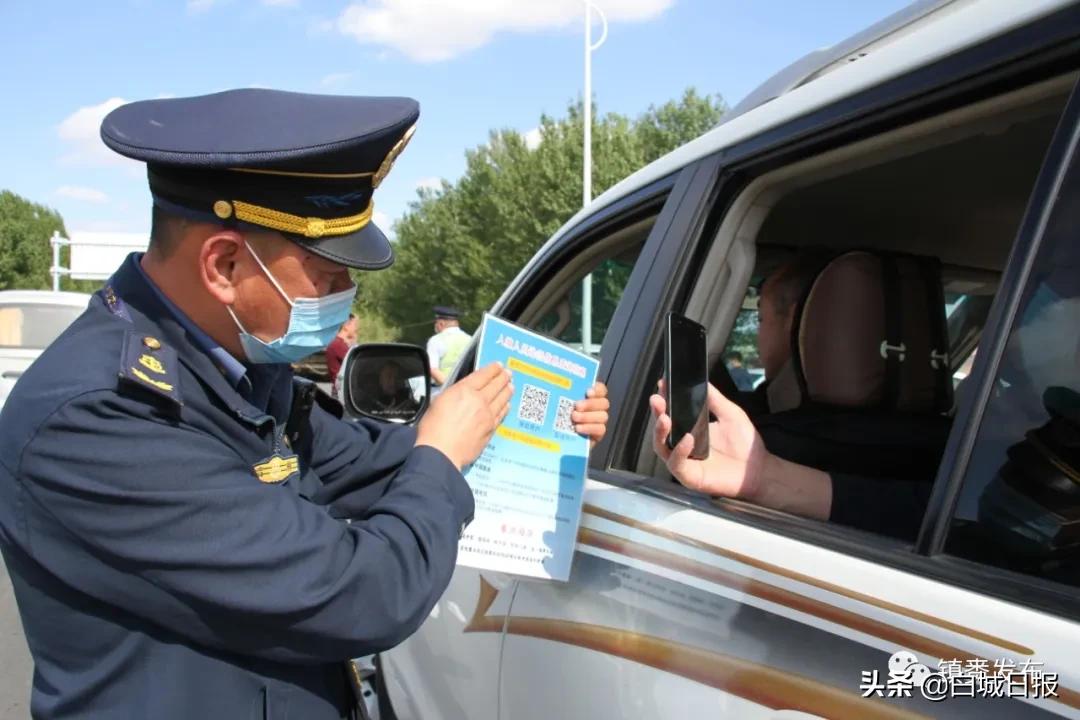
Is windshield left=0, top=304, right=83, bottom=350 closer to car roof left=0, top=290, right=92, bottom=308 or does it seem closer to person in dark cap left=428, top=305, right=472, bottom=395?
car roof left=0, top=290, right=92, bottom=308

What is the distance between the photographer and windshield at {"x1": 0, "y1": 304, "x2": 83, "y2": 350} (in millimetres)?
9852

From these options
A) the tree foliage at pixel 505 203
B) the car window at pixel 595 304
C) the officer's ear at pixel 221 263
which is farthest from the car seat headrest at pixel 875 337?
the tree foliage at pixel 505 203

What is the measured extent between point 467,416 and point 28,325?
402 inches

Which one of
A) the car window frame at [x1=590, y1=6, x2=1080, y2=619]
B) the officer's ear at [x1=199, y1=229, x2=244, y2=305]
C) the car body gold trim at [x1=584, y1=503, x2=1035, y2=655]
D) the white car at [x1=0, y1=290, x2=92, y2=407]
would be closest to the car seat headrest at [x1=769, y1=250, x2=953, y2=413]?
the car window frame at [x1=590, y1=6, x2=1080, y2=619]

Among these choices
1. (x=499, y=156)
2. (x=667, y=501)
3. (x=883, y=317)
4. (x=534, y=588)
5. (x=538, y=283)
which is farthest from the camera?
(x=499, y=156)

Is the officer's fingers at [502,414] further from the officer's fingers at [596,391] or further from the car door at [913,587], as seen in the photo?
the car door at [913,587]

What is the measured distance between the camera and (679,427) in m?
1.39

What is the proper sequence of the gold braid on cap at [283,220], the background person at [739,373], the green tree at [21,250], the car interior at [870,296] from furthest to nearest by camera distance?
the green tree at [21,250]
the background person at [739,373]
the car interior at [870,296]
the gold braid on cap at [283,220]

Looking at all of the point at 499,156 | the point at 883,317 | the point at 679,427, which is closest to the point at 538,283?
the point at 883,317

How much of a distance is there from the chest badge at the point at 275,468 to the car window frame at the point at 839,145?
631 millimetres

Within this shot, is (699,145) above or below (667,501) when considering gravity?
above

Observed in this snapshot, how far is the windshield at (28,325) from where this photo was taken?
9.85 meters

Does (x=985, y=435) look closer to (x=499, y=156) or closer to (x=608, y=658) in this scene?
(x=608, y=658)

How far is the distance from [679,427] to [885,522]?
0.49 m
